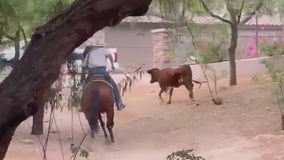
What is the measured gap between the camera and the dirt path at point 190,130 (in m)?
12.8

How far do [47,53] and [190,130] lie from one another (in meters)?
13.0

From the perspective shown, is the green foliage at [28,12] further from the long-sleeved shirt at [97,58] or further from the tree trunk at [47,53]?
the tree trunk at [47,53]

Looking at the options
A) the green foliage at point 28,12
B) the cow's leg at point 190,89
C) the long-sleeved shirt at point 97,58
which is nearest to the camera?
the green foliage at point 28,12

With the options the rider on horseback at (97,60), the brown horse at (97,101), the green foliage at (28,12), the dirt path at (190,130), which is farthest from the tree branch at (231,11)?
the green foliage at (28,12)

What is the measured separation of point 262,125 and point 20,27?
551 cm

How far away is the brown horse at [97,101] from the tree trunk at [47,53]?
402 inches

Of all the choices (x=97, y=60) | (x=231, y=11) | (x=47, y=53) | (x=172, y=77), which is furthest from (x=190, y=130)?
(x=47, y=53)

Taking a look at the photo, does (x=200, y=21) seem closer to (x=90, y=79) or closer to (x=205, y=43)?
(x=205, y=43)

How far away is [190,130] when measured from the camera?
16.0 metres

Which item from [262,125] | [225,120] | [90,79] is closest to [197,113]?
[225,120]

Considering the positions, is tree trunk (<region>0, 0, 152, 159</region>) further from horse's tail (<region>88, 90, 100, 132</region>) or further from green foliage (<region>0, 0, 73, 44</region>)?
horse's tail (<region>88, 90, 100, 132</region>)

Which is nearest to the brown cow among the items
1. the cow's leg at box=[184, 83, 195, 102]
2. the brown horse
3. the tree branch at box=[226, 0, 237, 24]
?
the cow's leg at box=[184, 83, 195, 102]

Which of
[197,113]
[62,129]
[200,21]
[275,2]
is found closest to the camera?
[62,129]

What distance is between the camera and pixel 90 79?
13.5 meters
